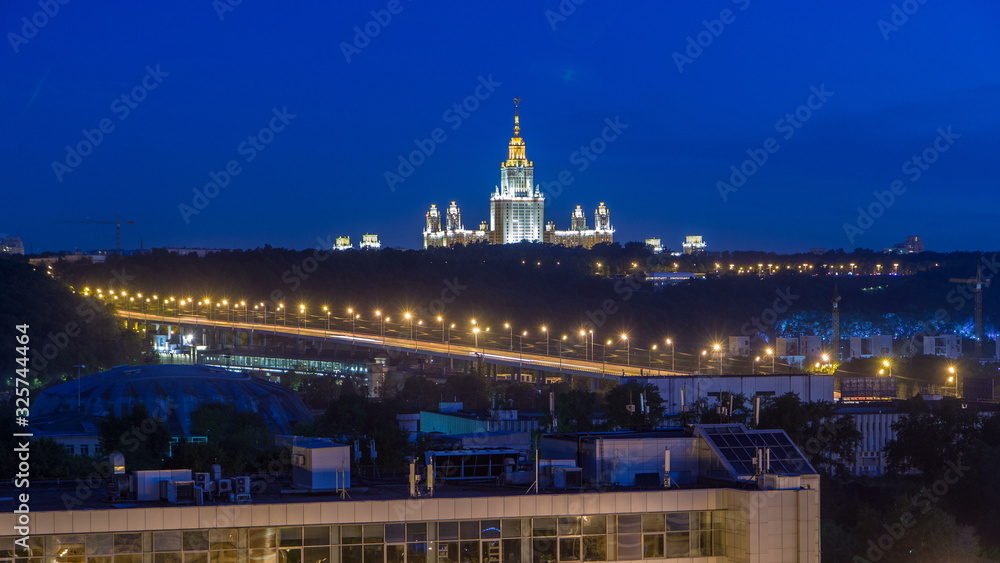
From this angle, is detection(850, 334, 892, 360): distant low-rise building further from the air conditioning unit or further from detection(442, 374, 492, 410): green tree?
the air conditioning unit

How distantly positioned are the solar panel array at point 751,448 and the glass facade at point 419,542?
1.09m

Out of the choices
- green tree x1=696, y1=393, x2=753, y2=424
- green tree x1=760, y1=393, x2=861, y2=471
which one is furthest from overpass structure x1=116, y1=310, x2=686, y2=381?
green tree x1=760, y1=393, x2=861, y2=471

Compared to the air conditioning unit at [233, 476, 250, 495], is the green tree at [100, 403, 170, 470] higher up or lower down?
lower down

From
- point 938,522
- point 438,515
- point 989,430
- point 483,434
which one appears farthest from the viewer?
point 989,430

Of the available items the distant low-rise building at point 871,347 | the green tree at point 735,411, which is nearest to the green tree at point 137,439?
the green tree at point 735,411

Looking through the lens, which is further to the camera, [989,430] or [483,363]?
[483,363]

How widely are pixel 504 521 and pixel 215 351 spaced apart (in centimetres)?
9272

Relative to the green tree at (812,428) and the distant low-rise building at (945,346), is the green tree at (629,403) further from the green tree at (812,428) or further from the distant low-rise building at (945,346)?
the distant low-rise building at (945,346)

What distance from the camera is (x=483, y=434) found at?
37906mm

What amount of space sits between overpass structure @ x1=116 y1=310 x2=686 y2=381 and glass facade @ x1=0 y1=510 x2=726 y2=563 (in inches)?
1772

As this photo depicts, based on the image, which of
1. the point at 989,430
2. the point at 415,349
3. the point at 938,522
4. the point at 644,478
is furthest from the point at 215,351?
the point at 644,478

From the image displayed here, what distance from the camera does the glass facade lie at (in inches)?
640

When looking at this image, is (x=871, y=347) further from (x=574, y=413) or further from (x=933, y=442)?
(x=574, y=413)

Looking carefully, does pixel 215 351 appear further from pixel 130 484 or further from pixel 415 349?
pixel 130 484
